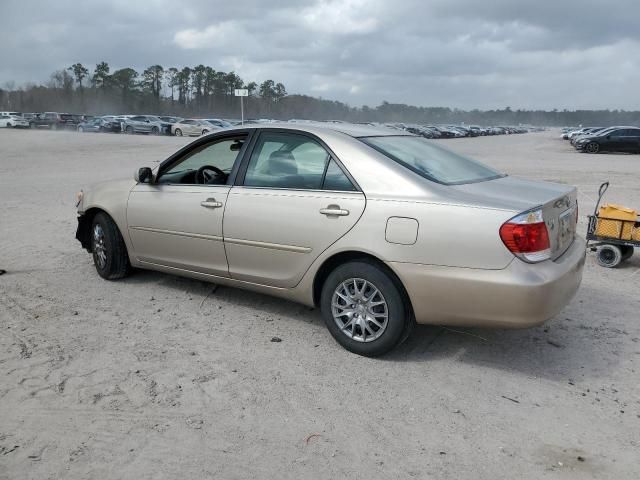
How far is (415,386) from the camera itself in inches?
145

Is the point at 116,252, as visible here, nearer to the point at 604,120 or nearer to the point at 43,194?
the point at 43,194

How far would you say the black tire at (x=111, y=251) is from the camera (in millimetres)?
5621

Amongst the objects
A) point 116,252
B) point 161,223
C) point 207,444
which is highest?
point 161,223

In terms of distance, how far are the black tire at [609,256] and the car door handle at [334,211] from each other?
3927mm

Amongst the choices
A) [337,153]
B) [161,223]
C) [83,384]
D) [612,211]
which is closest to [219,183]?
[161,223]

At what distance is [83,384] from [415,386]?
207 cm

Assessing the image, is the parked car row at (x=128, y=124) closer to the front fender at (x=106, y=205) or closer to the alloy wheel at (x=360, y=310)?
the front fender at (x=106, y=205)

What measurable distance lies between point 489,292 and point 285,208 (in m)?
1.58

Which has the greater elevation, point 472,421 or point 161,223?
point 161,223

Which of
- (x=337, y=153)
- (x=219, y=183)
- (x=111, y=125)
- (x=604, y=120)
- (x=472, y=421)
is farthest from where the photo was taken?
(x=604, y=120)

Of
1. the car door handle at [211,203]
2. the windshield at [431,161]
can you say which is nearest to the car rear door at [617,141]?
the windshield at [431,161]

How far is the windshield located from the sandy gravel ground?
123 cm

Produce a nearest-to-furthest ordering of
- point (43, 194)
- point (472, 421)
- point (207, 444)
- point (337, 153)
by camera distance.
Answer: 1. point (207, 444)
2. point (472, 421)
3. point (337, 153)
4. point (43, 194)

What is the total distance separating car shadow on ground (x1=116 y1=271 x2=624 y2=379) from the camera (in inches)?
158
